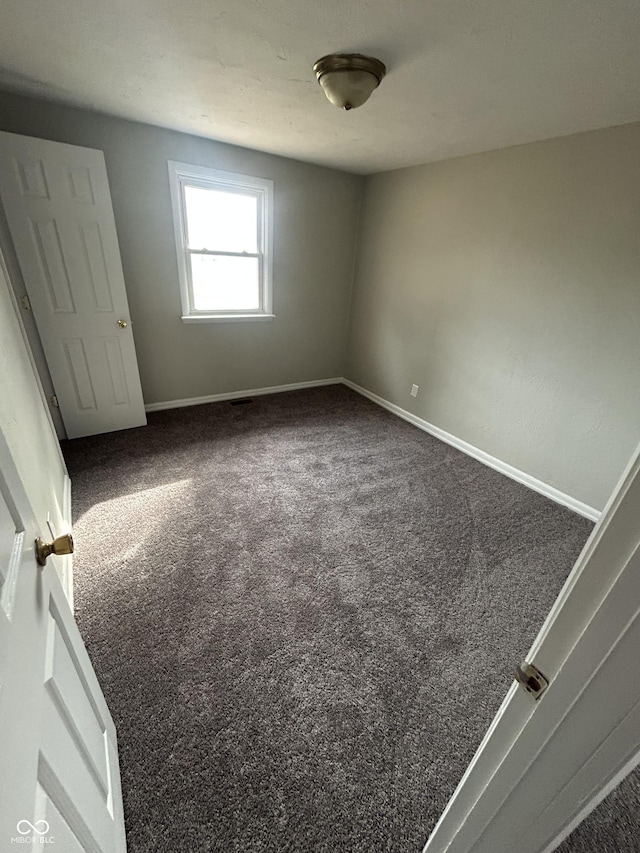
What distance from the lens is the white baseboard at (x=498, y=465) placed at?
241 cm

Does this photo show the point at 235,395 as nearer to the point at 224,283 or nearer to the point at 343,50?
the point at 224,283

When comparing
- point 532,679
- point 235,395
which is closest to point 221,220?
point 235,395

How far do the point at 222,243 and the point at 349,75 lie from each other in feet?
6.64

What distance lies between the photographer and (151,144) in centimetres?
257

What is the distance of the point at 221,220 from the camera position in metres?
3.14

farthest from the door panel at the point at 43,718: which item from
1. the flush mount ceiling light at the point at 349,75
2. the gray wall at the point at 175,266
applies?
the gray wall at the point at 175,266

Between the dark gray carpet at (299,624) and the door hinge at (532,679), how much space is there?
902mm

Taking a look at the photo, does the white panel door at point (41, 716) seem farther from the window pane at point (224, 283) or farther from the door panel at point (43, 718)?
the window pane at point (224, 283)

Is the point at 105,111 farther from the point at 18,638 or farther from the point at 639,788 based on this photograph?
the point at 639,788

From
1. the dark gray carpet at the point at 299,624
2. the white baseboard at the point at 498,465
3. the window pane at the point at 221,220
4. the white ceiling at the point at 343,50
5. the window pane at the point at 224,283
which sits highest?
the white ceiling at the point at 343,50

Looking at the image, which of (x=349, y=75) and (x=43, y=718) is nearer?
(x=43, y=718)

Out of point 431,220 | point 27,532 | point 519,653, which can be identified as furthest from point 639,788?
point 431,220

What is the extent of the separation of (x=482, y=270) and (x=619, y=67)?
1.37 metres

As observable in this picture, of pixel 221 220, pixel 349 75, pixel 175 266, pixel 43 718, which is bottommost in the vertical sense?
pixel 43 718
